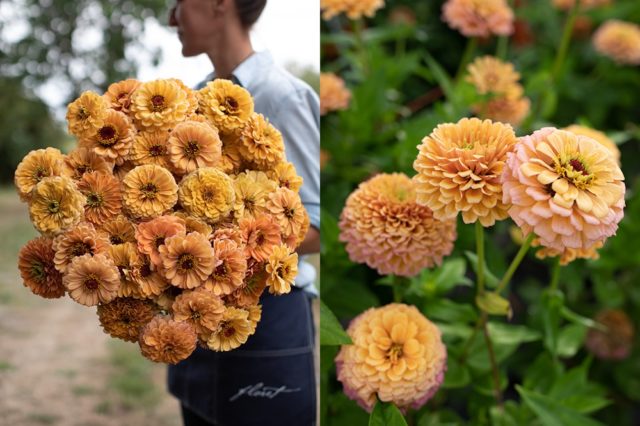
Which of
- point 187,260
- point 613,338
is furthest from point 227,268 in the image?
point 613,338

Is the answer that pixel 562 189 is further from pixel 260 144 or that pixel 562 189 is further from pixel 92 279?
pixel 92 279

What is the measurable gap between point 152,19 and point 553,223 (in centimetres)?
47

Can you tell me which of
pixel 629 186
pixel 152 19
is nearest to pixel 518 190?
pixel 152 19

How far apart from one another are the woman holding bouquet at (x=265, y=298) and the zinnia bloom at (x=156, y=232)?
13cm

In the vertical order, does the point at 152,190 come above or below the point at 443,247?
above

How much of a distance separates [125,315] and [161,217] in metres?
0.07

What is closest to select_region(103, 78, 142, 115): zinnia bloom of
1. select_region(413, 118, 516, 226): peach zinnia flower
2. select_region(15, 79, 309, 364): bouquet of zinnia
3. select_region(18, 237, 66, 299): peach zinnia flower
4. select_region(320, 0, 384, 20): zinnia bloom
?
select_region(15, 79, 309, 364): bouquet of zinnia

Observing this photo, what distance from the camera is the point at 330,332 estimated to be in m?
0.65

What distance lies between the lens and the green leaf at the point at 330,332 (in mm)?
632

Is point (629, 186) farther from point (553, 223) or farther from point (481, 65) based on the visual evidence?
point (553, 223)

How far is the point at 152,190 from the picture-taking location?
50 centimetres

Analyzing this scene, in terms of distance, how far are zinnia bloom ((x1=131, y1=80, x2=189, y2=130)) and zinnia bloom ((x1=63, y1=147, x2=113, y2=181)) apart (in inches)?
1.5

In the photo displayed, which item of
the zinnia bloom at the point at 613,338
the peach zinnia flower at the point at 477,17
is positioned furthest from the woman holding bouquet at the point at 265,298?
the zinnia bloom at the point at 613,338

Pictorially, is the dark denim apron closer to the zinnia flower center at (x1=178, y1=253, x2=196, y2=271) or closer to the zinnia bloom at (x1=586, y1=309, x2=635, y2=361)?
the zinnia flower center at (x1=178, y1=253, x2=196, y2=271)
